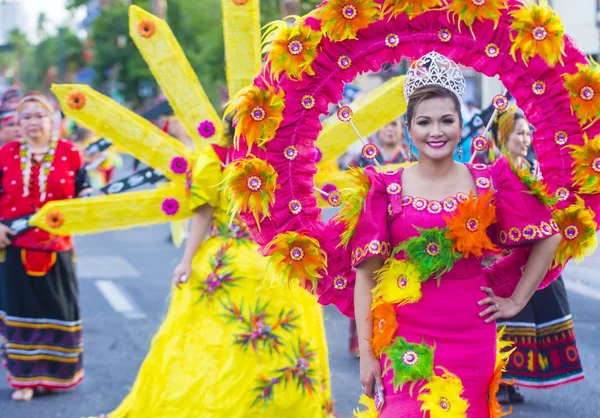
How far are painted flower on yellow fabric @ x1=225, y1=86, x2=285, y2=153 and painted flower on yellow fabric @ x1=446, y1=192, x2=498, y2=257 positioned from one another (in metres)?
0.80

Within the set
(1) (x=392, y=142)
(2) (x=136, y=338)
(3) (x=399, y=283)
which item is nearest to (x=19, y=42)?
(2) (x=136, y=338)

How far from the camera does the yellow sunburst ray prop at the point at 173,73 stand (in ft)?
19.7

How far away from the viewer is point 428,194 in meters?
3.73

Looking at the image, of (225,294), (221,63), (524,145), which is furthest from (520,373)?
(221,63)

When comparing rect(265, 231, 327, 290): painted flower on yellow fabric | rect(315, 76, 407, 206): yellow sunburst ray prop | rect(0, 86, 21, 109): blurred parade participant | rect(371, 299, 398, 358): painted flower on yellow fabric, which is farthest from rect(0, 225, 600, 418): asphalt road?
rect(371, 299, 398, 358): painted flower on yellow fabric

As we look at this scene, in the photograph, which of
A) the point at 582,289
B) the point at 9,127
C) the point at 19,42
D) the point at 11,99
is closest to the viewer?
the point at 9,127

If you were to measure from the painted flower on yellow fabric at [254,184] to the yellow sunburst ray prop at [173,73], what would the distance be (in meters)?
1.97

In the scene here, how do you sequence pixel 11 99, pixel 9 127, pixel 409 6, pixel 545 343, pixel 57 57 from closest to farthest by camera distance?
pixel 409 6
pixel 545 343
pixel 9 127
pixel 11 99
pixel 57 57

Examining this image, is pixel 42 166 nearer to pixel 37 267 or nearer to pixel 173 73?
pixel 37 267

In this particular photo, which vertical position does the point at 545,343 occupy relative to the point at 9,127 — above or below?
below

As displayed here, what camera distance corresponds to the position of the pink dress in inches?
145

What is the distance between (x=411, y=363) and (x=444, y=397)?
6.3 inches

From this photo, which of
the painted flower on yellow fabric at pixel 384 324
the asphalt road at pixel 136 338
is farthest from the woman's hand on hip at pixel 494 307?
the asphalt road at pixel 136 338

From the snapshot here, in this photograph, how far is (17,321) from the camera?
23.3 feet
